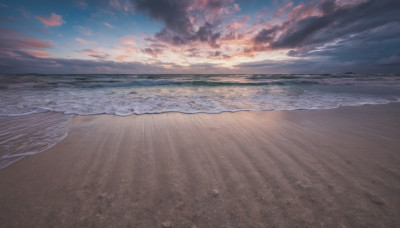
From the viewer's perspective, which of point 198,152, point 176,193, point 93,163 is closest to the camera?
point 176,193

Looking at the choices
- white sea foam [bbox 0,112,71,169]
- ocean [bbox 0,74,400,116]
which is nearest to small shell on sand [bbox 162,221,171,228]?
white sea foam [bbox 0,112,71,169]

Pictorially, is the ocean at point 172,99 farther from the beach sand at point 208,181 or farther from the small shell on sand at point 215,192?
the small shell on sand at point 215,192

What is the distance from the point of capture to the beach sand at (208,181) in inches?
49.1

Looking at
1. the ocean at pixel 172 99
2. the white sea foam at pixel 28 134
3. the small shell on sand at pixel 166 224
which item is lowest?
the small shell on sand at pixel 166 224

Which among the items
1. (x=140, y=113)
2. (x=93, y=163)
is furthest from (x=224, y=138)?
(x=140, y=113)

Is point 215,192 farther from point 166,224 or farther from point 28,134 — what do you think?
point 28,134

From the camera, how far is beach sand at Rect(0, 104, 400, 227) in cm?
125

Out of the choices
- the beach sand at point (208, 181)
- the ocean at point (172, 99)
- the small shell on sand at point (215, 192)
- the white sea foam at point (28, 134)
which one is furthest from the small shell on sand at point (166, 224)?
the ocean at point (172, 99)

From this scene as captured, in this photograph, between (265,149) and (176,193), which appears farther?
(265,149)

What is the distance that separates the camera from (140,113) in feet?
14.5

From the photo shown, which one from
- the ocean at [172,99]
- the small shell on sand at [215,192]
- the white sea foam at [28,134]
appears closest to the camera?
the small shell on sand at [215,192]

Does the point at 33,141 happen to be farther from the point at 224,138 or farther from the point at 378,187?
the point at 378,187

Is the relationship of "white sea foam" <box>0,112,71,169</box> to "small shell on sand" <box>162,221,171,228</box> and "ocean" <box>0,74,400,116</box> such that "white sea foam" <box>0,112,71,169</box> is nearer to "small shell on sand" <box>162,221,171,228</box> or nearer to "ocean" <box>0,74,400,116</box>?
"ocean" <box>0,74,400,116</box>

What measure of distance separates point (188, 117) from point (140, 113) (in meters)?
1.45
